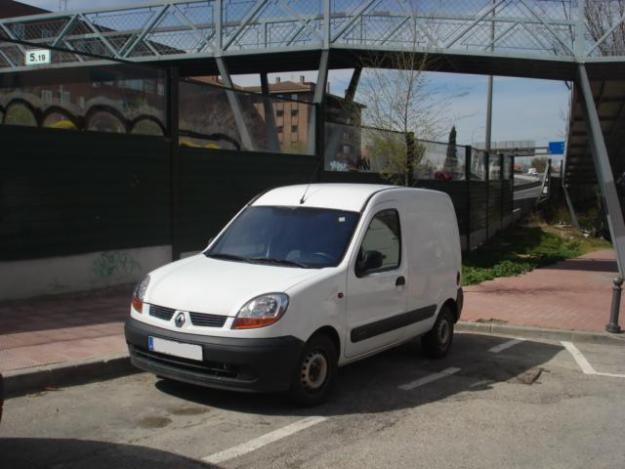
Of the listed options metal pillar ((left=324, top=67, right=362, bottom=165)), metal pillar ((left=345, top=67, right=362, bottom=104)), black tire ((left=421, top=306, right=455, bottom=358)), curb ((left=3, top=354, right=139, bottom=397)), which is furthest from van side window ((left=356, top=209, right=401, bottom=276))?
metal pillar ((left=345, top=67, right=362, bottom=104))

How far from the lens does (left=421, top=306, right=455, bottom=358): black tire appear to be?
7.35m

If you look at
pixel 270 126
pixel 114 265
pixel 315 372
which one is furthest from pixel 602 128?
pixel 315 372

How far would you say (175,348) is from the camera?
5.10 m

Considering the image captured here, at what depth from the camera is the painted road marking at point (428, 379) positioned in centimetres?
630

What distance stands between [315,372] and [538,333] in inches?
191

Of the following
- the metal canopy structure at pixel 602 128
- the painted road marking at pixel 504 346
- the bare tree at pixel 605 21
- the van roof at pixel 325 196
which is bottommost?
the painted road marking at pixel 504 346

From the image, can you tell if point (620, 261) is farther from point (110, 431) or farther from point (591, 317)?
point (110, 431)

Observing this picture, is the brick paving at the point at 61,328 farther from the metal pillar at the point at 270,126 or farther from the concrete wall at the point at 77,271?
the metal pillar at the point at 270,126

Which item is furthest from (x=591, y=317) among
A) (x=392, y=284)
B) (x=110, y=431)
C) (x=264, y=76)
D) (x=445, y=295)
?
(x=264, y=76)

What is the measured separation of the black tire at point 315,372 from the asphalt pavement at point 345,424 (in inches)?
5.1

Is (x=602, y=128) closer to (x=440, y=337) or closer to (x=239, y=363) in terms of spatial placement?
(x=440, y=337)

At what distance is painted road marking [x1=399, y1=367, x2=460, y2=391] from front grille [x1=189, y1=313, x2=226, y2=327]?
2145 mm

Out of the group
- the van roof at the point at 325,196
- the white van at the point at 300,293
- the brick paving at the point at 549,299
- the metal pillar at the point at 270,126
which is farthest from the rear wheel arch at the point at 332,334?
the metal pillar at the point at 270,126

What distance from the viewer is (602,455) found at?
4645mm
